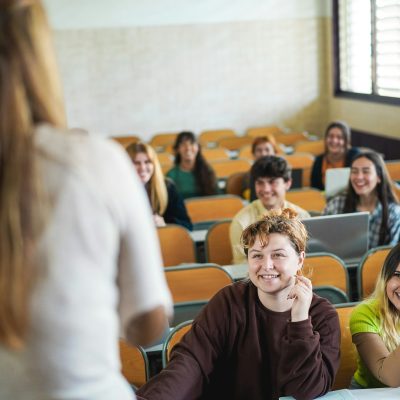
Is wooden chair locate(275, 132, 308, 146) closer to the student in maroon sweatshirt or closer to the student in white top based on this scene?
the student in maroon sweatshirt

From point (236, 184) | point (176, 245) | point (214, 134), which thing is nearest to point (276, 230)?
point (176, 245)

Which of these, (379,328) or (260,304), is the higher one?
(260,304)

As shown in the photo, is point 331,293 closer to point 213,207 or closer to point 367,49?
→ point 213,207

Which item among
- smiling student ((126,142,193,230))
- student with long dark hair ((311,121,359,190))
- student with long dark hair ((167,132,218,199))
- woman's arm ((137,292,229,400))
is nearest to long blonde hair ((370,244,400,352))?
woman's arm ((137,292,229,400))

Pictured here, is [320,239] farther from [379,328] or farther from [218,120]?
[218,120]

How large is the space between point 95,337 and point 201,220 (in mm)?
4130

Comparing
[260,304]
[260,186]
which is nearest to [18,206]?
[260,304]

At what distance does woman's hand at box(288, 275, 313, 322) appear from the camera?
6.86ft

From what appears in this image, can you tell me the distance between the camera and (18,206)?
0.94 m

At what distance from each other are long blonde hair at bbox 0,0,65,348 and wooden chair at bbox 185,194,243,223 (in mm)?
4078

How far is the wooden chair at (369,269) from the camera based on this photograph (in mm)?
3418

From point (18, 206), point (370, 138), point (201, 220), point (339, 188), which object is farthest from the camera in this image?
point (370, 138)

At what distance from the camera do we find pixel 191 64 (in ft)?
31.8

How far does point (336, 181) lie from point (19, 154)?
12.6 feet
